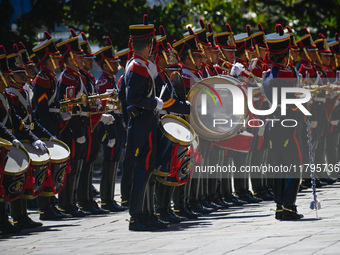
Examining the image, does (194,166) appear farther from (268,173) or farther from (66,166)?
(268,173)

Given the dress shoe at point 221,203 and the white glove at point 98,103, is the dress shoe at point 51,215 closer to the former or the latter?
the white glove at point 98,103

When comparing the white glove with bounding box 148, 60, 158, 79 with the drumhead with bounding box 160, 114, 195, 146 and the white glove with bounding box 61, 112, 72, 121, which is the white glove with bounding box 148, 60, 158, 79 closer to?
the drumhead with bounding box 160, 114, 195, 146

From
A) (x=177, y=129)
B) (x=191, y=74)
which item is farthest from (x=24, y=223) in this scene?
(x=191, y=74)

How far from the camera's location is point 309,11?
77.8ft

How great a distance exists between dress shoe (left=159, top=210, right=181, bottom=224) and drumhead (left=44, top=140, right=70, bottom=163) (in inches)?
49.7

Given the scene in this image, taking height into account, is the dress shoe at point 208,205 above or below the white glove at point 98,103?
below

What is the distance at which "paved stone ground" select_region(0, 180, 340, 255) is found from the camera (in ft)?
23.9

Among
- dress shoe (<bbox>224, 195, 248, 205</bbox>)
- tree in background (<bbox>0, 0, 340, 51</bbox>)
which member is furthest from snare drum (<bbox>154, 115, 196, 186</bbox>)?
tree in background (<bbox>0, 0, 340, 51</bbox>)

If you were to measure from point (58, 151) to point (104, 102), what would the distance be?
1.44 metres

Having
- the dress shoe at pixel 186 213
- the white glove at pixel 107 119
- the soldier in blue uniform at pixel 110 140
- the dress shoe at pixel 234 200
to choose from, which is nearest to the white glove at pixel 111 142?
the soldier in blue uniform at pixel 110 140

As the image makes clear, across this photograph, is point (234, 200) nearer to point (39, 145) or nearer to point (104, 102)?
point (104, 102)

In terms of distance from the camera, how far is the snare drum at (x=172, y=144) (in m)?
8.88

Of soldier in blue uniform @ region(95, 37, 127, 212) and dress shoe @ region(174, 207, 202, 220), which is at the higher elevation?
soldier in blue uniform @ region(95, 37, 127, 212)

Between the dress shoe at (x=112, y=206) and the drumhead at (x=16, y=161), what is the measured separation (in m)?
2.51
